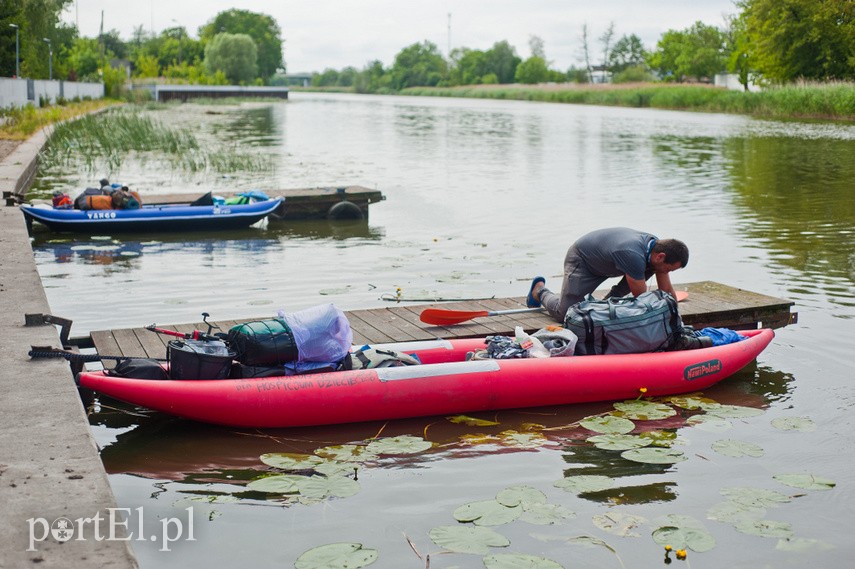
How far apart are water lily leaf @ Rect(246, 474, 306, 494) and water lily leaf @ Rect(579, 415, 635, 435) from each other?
1944 mm

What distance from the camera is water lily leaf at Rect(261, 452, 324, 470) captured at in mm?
5258

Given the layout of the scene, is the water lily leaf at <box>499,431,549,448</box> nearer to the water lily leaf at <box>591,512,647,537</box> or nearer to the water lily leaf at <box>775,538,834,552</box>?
the water lily leaf at <box>591,512,647,537</box>

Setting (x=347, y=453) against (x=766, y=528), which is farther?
(x=347, y=453)

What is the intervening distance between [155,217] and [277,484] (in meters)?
8.92

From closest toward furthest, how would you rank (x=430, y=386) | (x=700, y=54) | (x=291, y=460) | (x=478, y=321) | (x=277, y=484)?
(x=277, y=484)
(x=291, y=460)
(x=430, y=386)
(x=478, y=321)
(x=700, y=54)

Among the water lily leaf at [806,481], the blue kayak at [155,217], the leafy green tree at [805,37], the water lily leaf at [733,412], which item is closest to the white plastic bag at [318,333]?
the water lily leaf at [733,412]

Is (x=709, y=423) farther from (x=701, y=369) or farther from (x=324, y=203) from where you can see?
(x=324, y=203)

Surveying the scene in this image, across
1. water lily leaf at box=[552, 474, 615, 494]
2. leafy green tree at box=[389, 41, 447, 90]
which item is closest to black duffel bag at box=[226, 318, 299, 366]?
water lily leaf at box=[552, 474, 615, 494]

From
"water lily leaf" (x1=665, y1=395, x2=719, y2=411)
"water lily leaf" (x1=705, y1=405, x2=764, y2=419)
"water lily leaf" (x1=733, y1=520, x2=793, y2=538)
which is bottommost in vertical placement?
"water lily leaf" (x1=733, y1=520, x2=793, y2=538)

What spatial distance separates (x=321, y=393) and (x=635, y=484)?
6.33ft

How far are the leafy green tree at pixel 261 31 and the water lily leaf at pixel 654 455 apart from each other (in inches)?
5164

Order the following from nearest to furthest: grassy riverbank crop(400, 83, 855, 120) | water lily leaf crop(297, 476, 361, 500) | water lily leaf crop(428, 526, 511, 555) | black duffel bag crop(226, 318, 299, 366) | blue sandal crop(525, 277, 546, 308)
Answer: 1. water lily leaf crop(428, 526, 511, 555)
2. water lily leaf crop(297, 476, 361, 500)
3. black duffel bag crop(226, 318, 299, 366)
4. blue sandal crop(525, 277, 546, 308)
5. grassy riverbank crop(400, 83, 855, 120)

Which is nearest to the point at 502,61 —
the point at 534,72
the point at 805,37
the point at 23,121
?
the point at 534,72

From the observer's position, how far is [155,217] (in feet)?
43.1
